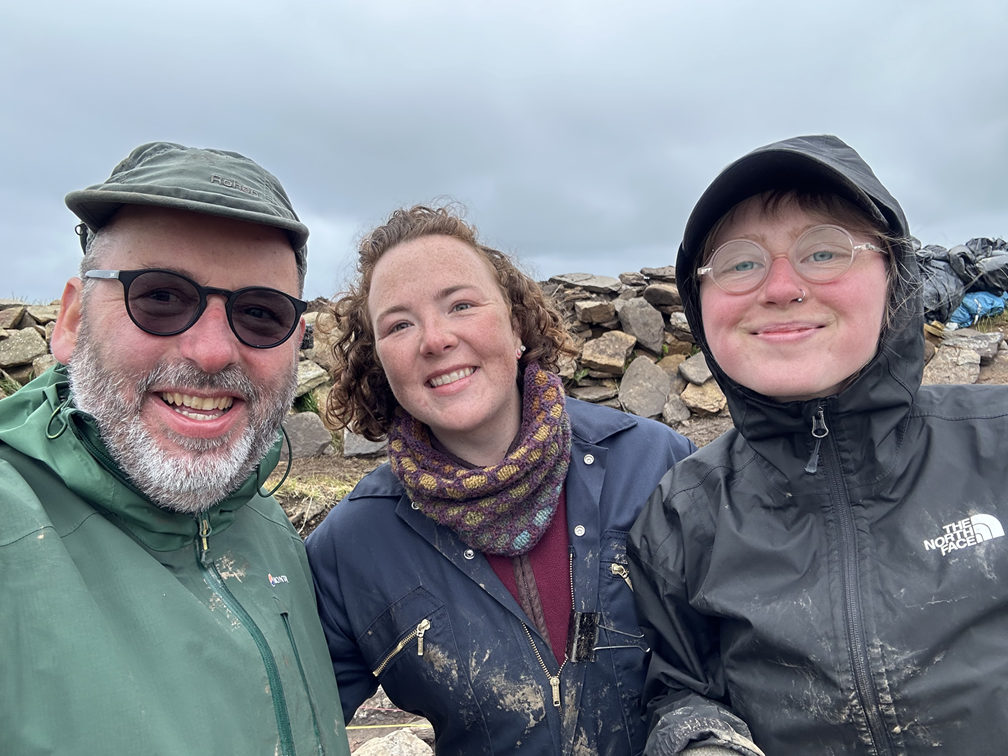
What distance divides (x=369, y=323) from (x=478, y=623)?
1315mm

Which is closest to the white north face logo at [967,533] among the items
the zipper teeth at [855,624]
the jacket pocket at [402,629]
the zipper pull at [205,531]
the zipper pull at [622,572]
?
the zipper teeth at [855,624]

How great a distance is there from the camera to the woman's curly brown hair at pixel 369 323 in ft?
8.96

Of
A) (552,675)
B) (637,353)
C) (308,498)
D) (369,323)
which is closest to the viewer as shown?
(552,675)

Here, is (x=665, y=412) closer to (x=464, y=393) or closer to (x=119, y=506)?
(x=464, y=393)

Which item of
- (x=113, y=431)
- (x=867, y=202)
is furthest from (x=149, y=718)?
(x=867, y=202)

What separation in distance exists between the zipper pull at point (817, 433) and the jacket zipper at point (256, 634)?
1.63 meters

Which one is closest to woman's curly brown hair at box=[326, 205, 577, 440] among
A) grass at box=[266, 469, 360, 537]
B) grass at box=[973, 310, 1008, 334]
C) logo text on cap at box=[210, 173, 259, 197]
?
logo text on cap at box=[210, 173, 259, 197]

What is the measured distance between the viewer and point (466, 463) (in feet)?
8.61

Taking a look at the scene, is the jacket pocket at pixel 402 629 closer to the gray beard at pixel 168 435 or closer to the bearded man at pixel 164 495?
the bearded man at pixel 164 495

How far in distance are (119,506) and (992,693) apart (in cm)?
224

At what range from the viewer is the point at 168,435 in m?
1.90

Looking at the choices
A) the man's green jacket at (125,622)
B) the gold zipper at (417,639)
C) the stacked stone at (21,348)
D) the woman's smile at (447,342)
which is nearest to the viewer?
the man's green jacket at (125,622)

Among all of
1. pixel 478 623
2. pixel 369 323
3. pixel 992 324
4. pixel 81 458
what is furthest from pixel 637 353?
pixel 81 458

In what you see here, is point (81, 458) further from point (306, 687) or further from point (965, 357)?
point (965, 357)
